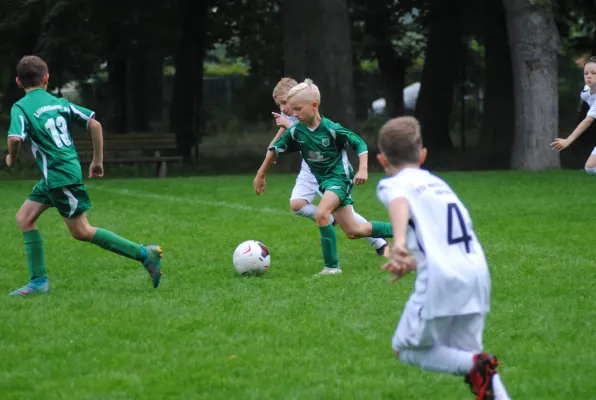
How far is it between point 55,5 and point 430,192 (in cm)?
2134

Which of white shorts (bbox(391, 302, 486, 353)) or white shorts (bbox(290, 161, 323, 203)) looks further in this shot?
white shorts (bbox(290, 161, 323, 203))

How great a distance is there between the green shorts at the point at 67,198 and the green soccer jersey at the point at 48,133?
0.05 metres

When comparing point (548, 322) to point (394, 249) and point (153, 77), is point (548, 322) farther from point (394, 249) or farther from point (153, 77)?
point (153, 77)

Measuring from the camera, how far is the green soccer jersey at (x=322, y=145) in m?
9.39

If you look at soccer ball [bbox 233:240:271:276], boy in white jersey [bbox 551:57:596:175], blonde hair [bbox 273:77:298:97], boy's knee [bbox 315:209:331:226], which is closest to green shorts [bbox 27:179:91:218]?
soccer ball [bbox 233:240:271:276]

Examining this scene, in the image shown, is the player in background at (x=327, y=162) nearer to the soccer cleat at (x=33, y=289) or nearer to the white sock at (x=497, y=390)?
the soccer cleat at (x=33, y=289)

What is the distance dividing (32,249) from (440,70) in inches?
861

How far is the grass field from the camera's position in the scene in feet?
19.3

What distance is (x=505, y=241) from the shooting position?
11.6 m

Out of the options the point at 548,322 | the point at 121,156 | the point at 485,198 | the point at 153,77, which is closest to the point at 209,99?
the point at 153,77

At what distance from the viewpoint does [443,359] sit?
4973 mm

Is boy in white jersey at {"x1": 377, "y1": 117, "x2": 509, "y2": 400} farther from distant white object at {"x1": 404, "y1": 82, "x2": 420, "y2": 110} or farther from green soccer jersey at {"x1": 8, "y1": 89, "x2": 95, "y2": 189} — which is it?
distant white object at {"x1": 404, "y1": 82, "x2": 420, "y2": 110}

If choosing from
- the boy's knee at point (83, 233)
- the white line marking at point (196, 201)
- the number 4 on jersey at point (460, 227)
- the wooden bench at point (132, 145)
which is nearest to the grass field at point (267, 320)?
the boy's knee at point (83, 233)

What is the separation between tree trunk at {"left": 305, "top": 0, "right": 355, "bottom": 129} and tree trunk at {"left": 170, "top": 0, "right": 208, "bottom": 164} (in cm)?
586
